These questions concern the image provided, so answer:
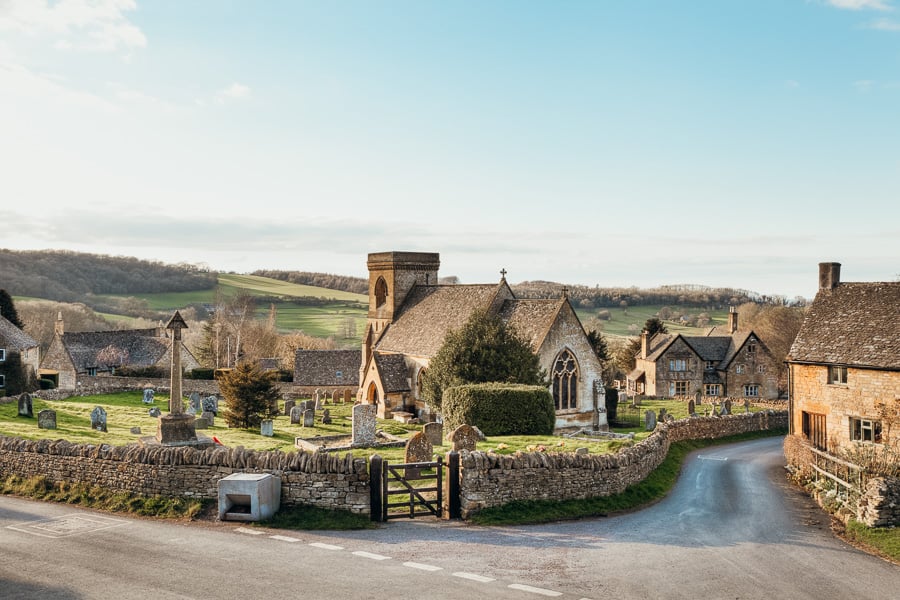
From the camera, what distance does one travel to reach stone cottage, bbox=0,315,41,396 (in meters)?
53.6

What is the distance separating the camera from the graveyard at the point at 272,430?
1152 inches

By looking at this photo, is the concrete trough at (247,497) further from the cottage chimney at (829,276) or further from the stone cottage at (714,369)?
the stone cottage at (714,369)

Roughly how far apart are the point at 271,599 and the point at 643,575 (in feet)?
23.7

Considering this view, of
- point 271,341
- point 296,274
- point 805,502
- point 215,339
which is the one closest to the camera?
point 805,502

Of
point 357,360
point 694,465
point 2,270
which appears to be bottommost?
point 694,465

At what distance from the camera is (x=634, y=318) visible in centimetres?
14338

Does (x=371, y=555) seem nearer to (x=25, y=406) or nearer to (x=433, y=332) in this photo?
(x=25, y=406)

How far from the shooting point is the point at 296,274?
17075 cm

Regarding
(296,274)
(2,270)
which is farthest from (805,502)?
(296,274)

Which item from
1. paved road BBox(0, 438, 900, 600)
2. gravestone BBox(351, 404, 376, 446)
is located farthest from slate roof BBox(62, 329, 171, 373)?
paved road BBox(0, 438, 900, 600)

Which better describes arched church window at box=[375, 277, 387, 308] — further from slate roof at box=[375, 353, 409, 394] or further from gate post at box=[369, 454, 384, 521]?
gate post at box=[369, 454, 384, 521]

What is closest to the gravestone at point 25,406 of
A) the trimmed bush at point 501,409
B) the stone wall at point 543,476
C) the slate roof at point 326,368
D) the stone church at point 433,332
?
the stone church at point 433,332

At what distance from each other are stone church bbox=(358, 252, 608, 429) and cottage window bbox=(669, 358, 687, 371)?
28392 millimetres

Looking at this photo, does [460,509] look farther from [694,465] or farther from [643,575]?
[694,465]
